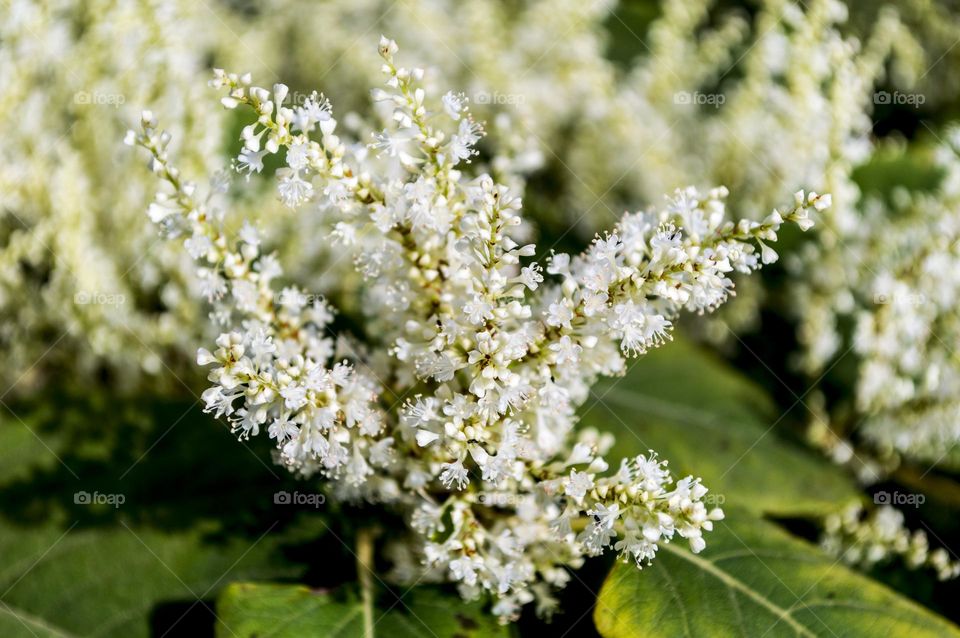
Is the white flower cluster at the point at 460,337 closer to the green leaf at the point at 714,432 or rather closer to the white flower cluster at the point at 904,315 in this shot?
the green leaf at the point at 714,432

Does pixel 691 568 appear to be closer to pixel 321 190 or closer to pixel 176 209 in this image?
pixel 321 190

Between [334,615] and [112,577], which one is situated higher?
[334,615]

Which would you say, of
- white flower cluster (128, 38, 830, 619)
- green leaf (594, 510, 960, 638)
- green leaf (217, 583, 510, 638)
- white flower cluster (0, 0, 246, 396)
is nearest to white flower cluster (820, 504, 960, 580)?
green leaf (594, 510, 960, 638)

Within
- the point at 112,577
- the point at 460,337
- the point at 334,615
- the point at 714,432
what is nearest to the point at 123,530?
the point at 112,577

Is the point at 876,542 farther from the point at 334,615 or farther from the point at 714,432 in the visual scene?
the point at 334,615

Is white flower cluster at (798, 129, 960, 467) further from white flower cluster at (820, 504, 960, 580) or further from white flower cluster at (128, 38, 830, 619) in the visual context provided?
white flower cluster at (128, 38, 830, 619)

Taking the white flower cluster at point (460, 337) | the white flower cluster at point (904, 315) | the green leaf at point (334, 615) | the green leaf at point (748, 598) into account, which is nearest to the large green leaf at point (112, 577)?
the green leaf at point (334, 615)
